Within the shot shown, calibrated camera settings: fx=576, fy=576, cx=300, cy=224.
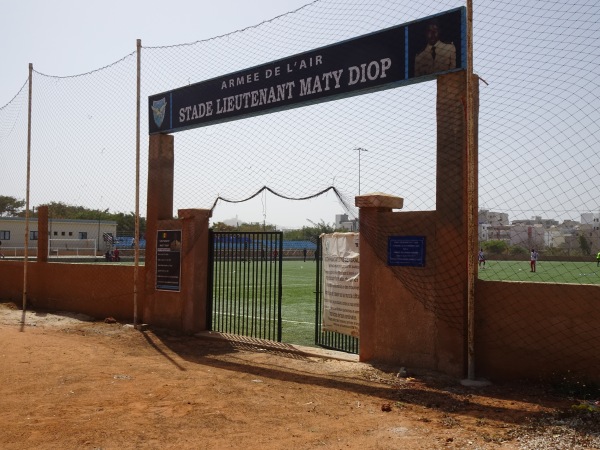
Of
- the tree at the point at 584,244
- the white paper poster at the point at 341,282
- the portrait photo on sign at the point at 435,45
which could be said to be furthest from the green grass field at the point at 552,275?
the portrait photo on sign at the point at 435,45

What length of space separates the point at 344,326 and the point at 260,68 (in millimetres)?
4735

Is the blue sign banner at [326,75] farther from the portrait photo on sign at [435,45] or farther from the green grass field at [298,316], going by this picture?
the green grass field at [298,316]

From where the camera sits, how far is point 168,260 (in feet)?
38.1

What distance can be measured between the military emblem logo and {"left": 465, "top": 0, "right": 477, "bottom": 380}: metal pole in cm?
703

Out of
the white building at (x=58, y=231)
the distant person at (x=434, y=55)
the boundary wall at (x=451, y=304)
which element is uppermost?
the distant person at (x=434, y=55)

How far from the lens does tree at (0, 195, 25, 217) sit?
243ft

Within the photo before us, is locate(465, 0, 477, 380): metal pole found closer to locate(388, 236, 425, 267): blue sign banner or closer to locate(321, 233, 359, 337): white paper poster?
locate(388, 236, 425, 267): blue sign banner

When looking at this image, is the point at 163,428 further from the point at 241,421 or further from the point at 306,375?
the point at 306,375

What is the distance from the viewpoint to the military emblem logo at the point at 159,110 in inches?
481

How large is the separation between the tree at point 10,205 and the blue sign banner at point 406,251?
245 ft

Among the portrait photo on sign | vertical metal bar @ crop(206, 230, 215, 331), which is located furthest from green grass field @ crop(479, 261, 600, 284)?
the portrait photo on sign

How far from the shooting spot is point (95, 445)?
4.93 m

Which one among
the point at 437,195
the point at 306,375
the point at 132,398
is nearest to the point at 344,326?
the point at 306,375

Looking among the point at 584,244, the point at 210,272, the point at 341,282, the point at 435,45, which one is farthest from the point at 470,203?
the point at 210,272
